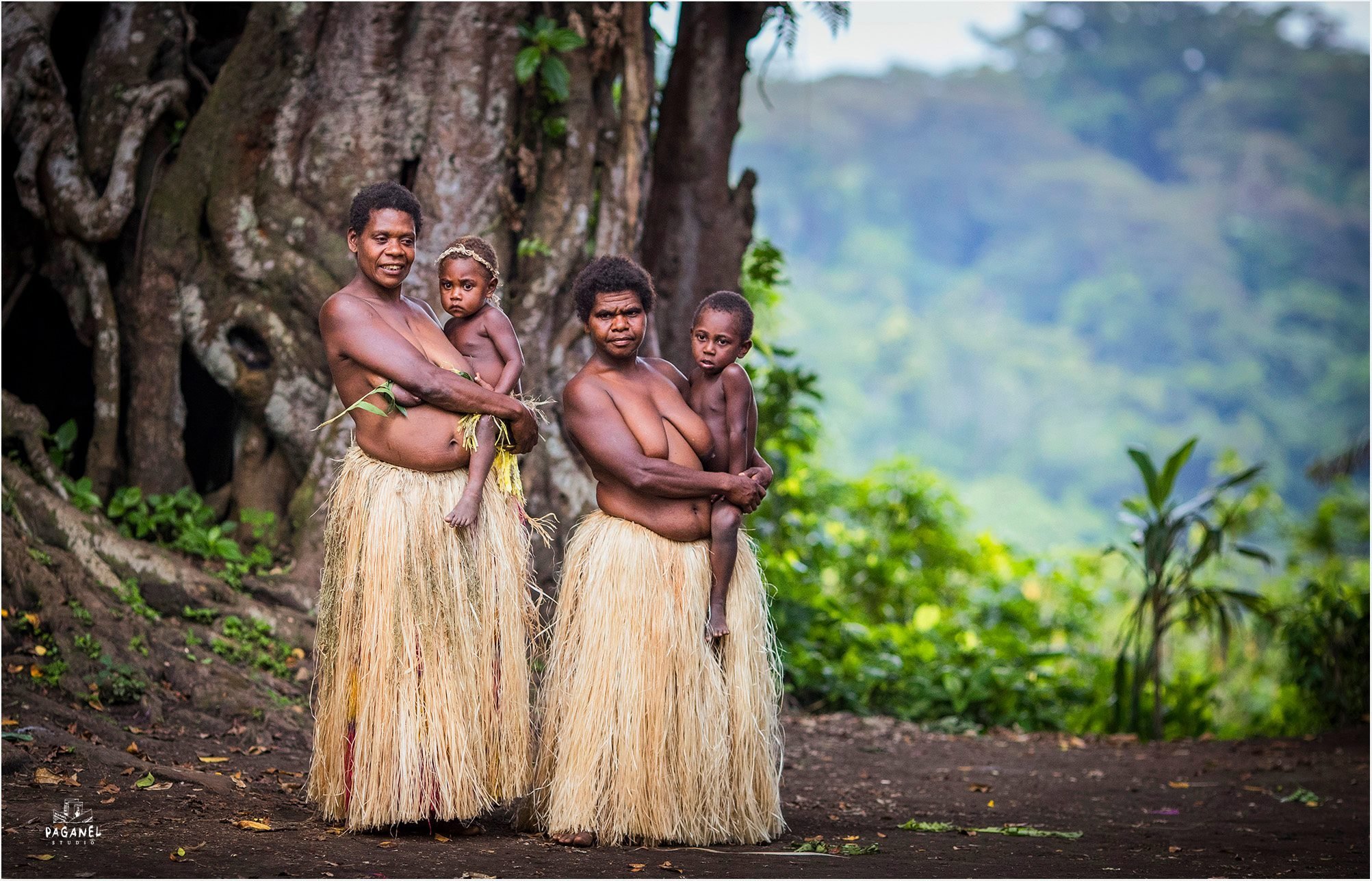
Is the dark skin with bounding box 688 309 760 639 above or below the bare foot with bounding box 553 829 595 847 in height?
above

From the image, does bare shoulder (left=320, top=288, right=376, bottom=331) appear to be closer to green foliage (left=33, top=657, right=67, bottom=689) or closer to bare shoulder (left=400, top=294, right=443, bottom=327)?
bare shoulder (left=400, top=294, right=443, bottom=327)

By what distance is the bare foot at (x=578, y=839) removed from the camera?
3580 millimetres

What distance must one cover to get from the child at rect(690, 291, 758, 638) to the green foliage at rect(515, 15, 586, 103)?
229 cm

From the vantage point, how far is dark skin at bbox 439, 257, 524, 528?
149 inches

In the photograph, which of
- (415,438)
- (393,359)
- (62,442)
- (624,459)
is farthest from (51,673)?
(624,459)

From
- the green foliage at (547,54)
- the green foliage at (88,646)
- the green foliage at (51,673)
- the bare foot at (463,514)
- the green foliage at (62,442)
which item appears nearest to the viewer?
the bare foot at (463,514)

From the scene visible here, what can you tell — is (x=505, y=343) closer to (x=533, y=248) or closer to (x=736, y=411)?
(x=736, y=411)

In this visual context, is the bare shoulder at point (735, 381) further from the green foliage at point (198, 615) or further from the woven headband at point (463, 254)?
the green foliage at point (198, 615)

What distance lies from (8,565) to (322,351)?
1524 millimetres

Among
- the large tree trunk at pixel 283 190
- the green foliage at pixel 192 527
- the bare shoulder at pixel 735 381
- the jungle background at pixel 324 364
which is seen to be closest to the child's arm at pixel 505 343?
the bare shoulder at pixel 735 381

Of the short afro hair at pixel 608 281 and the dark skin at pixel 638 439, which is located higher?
the short afro hair at pixel 608 281

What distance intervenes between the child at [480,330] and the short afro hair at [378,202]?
18cm

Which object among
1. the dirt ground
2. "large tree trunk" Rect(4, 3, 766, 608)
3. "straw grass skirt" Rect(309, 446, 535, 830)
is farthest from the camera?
"large tree trunk" Rect(4, 3, 766, 608)

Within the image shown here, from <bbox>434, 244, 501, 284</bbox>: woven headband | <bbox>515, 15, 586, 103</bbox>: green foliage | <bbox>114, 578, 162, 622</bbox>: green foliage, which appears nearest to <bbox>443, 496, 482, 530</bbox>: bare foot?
<bbox>434, 244, 501, 284</bbox>: woven headband
